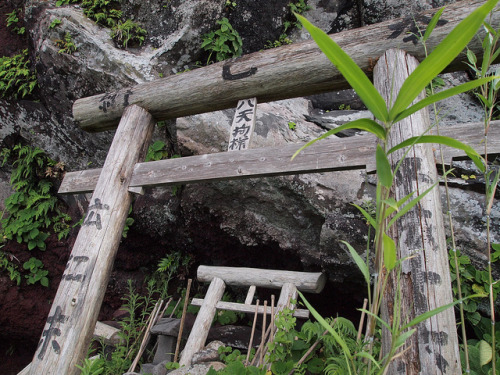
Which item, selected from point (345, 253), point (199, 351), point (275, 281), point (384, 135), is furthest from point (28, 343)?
point (384, 135)

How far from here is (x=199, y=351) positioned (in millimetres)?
2924

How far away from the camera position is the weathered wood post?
1.66m

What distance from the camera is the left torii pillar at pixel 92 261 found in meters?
2.69

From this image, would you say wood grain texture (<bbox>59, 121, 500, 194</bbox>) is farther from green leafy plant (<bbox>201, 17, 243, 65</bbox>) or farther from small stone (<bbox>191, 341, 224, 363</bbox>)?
green leafy plant (<bbox>201, 17, 243, 65</bbox>)

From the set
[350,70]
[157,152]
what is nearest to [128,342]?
[157,152]

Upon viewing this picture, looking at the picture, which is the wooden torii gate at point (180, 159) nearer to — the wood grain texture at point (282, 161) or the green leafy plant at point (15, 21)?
the wood grain texture at point (282, 161)

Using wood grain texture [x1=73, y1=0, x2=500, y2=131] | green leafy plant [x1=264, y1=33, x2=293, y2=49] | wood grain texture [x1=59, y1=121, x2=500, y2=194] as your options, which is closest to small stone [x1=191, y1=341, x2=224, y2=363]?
wood grain texture [x1=59, y1=121, x2=500, y2=194]

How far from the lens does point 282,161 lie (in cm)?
278

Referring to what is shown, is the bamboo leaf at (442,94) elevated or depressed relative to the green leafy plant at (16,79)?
depressed

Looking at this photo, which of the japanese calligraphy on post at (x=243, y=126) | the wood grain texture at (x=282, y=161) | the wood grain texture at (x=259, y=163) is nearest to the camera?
the wood grain texture at (x=282, y=161)

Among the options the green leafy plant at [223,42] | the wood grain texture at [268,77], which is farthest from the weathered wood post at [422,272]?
the green leafy plant at [223,42]

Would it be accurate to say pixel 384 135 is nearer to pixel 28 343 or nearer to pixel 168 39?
pixel 168 39

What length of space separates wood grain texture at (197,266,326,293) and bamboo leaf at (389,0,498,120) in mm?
2682

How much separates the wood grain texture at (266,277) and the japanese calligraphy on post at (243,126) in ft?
3.92
